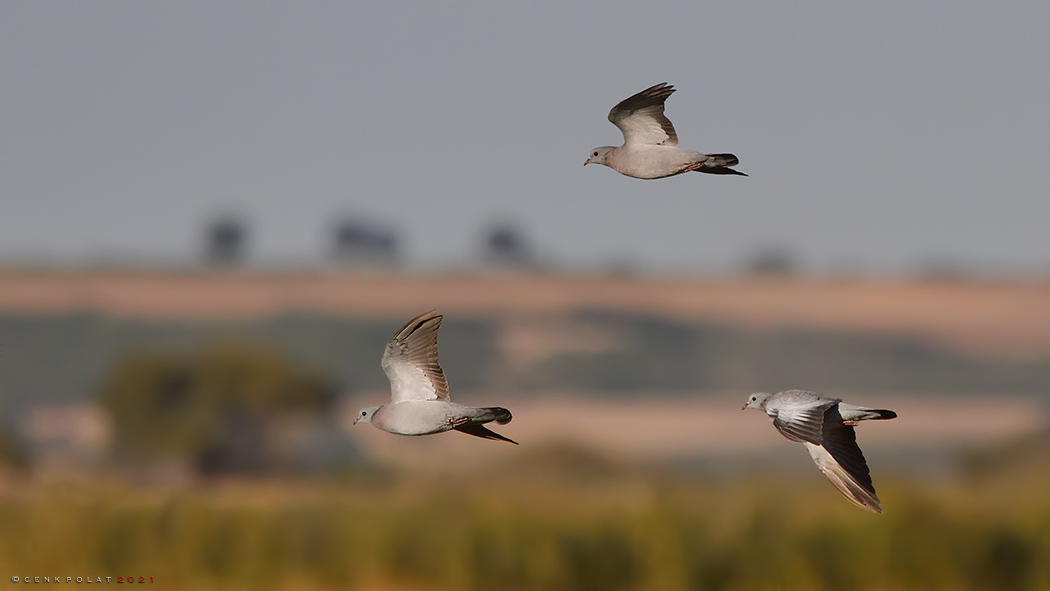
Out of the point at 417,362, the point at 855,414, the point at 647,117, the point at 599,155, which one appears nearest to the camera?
the point at 855,414

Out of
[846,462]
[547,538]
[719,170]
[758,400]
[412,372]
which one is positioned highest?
[719,170]

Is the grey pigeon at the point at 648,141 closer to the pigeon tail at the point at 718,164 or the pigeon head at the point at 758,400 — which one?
the pigeon tail at the point at 718,164

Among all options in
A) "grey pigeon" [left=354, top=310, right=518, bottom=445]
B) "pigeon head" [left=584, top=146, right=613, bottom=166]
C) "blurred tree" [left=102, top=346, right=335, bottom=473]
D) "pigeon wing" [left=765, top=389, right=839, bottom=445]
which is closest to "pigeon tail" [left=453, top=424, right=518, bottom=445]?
"grey pigeon" [left=354, top=310, right=518, bottom=445]

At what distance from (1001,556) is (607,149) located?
619 inches

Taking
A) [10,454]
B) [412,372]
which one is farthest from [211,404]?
[412,372]

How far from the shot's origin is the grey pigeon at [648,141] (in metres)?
12.9

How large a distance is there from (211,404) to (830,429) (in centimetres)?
2399

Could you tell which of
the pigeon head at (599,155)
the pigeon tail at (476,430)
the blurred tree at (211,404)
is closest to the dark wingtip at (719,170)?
the pigeon head at (599,155)

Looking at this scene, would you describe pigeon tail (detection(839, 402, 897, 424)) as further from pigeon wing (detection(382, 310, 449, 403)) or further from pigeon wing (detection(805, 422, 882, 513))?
pigeon wing (detection(382, 310, 449, 403))

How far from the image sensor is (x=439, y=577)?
2500 cm

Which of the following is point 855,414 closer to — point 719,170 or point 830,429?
point 830,429

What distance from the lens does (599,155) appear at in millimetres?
14000

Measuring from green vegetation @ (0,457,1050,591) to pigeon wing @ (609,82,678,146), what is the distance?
12.0 meters

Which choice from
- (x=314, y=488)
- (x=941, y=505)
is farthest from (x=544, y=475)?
(x=941, y=505)
